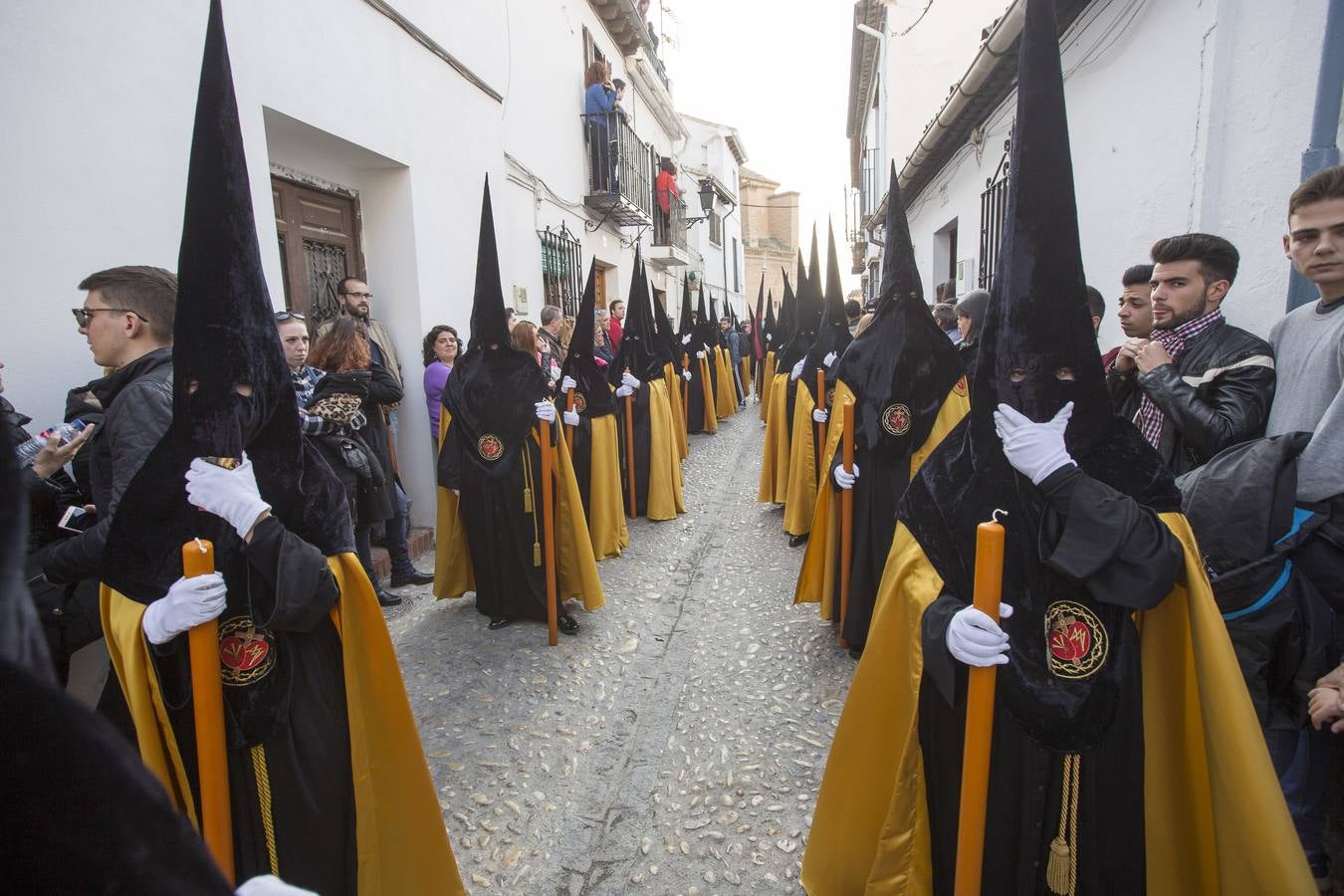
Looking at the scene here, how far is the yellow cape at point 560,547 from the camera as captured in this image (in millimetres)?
4363

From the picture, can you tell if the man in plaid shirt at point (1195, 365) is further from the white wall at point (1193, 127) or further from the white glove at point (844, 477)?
the white glove at point (844, 477)

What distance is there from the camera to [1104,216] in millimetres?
5082

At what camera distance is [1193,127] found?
3885 millimetres

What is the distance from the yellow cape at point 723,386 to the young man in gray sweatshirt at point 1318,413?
1086cm

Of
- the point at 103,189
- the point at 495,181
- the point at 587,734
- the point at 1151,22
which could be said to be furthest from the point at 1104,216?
the point at 103,189

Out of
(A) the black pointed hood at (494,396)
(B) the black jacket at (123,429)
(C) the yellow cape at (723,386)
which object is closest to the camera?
(B) the black jacket at (123,429)

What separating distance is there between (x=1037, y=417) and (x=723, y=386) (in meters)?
11.6

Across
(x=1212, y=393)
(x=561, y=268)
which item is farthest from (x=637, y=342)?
(x=1212, y=393)

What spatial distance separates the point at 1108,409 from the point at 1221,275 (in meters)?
1.34

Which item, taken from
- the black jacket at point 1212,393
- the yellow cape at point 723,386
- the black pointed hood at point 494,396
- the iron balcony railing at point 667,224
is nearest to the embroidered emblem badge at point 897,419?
the black jacket at point 1212,393

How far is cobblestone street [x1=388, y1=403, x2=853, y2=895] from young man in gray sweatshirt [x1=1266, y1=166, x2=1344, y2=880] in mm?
1612

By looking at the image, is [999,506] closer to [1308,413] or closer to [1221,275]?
[1308,413]

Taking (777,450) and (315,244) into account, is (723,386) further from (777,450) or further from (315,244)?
(315,244)

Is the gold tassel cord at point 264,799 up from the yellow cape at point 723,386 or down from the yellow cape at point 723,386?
down
